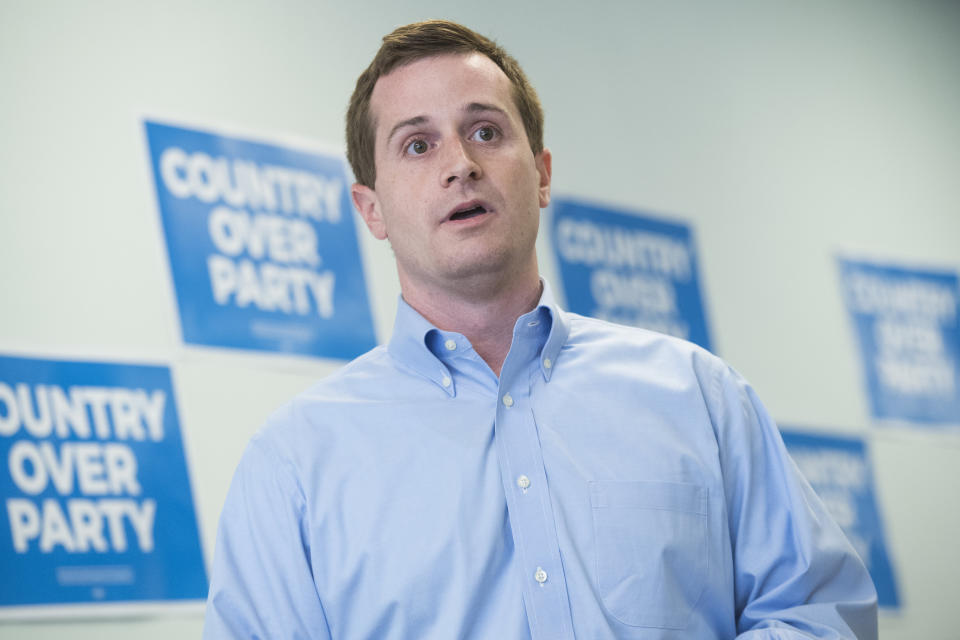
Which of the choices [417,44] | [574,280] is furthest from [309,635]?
[574,280]

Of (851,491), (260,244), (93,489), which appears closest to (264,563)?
(93,489)

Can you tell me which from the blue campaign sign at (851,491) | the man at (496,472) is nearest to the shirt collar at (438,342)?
the man at (496,472)

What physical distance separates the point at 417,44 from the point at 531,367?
0.47 m

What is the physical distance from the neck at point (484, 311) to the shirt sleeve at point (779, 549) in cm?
28

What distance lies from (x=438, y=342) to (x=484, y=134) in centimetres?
28

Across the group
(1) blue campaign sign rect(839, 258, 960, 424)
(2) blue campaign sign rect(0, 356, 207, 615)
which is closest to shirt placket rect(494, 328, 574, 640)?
(2) blue campaign sign rect(0, 356, 207, 615)

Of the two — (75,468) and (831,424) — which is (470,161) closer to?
(75,468)

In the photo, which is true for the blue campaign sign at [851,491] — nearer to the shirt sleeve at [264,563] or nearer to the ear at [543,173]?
the ear at [543,173]

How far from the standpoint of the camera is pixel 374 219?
1.55 metres

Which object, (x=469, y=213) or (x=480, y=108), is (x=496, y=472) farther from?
(x=480, y=108)

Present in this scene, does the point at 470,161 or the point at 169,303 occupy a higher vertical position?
the point at 169,303

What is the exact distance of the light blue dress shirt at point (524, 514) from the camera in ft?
3.99

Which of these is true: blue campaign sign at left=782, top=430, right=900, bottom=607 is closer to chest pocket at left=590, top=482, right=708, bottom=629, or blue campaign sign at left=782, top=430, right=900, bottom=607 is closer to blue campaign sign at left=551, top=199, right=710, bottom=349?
blue campaign sign at left=551, top=199, right=710, bottom=349

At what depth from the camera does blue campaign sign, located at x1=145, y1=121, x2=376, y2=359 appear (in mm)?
2400
